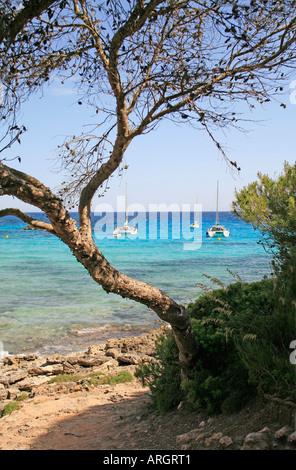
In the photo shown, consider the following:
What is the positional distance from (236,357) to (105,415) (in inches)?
99.0

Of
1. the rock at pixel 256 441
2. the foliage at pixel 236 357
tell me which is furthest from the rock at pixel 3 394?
the rock at pixel 256 441

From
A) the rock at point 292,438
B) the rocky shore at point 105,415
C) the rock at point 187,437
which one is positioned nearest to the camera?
the rock at point 292,438

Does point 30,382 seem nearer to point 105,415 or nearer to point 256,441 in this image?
point 105,415

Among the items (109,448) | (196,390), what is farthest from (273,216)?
(109,448)

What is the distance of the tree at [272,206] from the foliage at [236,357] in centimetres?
152

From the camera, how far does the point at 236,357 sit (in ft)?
17.3

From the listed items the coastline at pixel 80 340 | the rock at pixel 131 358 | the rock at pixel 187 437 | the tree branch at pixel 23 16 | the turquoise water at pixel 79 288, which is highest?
the tree branch at pixel 23 16

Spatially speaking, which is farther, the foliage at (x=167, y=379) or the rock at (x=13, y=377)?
the rock at (x=13, y=377)

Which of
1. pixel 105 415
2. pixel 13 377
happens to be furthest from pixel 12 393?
pixel 105 415

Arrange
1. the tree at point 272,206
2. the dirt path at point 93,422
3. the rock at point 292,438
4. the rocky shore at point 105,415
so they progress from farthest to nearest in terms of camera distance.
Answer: the tree at point 272,206, the dirt path at point 93,422, the rocky shore at point 105,415, the rock at point 292,438

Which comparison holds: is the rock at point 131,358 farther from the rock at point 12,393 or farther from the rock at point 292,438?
the rock at point 292,438

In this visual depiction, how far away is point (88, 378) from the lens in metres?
8.88

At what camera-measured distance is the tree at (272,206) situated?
7.55 m

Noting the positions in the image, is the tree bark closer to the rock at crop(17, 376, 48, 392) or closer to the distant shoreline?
the rock at crop(17, 376, 48, 392)
